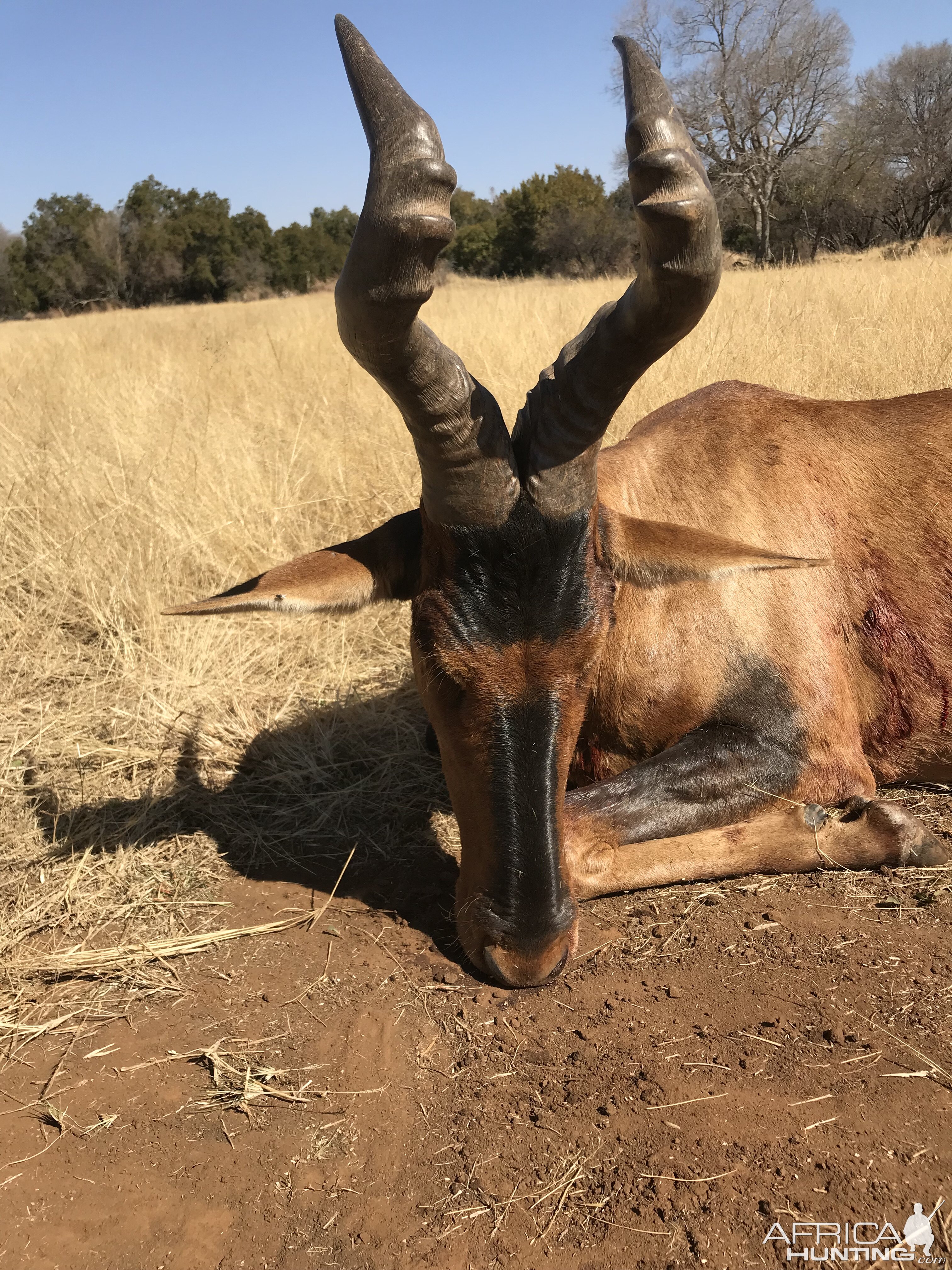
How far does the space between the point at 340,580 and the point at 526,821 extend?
102 centimetres

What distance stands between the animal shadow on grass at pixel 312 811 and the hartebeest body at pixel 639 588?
31.6 inches

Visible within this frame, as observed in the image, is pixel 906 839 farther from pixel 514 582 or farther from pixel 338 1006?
pixel 338 1006

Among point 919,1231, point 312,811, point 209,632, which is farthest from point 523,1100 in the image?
point 209,632

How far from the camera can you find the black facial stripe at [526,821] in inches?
121

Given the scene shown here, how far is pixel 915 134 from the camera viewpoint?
38.2 meters

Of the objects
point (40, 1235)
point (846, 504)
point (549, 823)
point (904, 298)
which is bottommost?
point (40, 1235)

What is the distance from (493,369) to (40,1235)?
8.28 metres

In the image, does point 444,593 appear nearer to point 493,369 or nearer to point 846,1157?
point 846,1157

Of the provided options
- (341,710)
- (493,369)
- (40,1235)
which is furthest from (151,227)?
(40,1235)

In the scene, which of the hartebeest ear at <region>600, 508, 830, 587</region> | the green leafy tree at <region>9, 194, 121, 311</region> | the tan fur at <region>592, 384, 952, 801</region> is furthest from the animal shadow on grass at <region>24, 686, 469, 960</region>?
the green leafy tree at <region>9, 194, 121, 311</region>

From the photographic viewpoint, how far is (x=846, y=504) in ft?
14.0

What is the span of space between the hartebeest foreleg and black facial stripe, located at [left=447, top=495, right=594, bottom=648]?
1.06 m

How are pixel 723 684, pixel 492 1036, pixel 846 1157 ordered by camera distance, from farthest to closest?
pixel 723 684, pixel 492 1036, pixel 846 1157

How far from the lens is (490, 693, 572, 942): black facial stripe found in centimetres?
307
